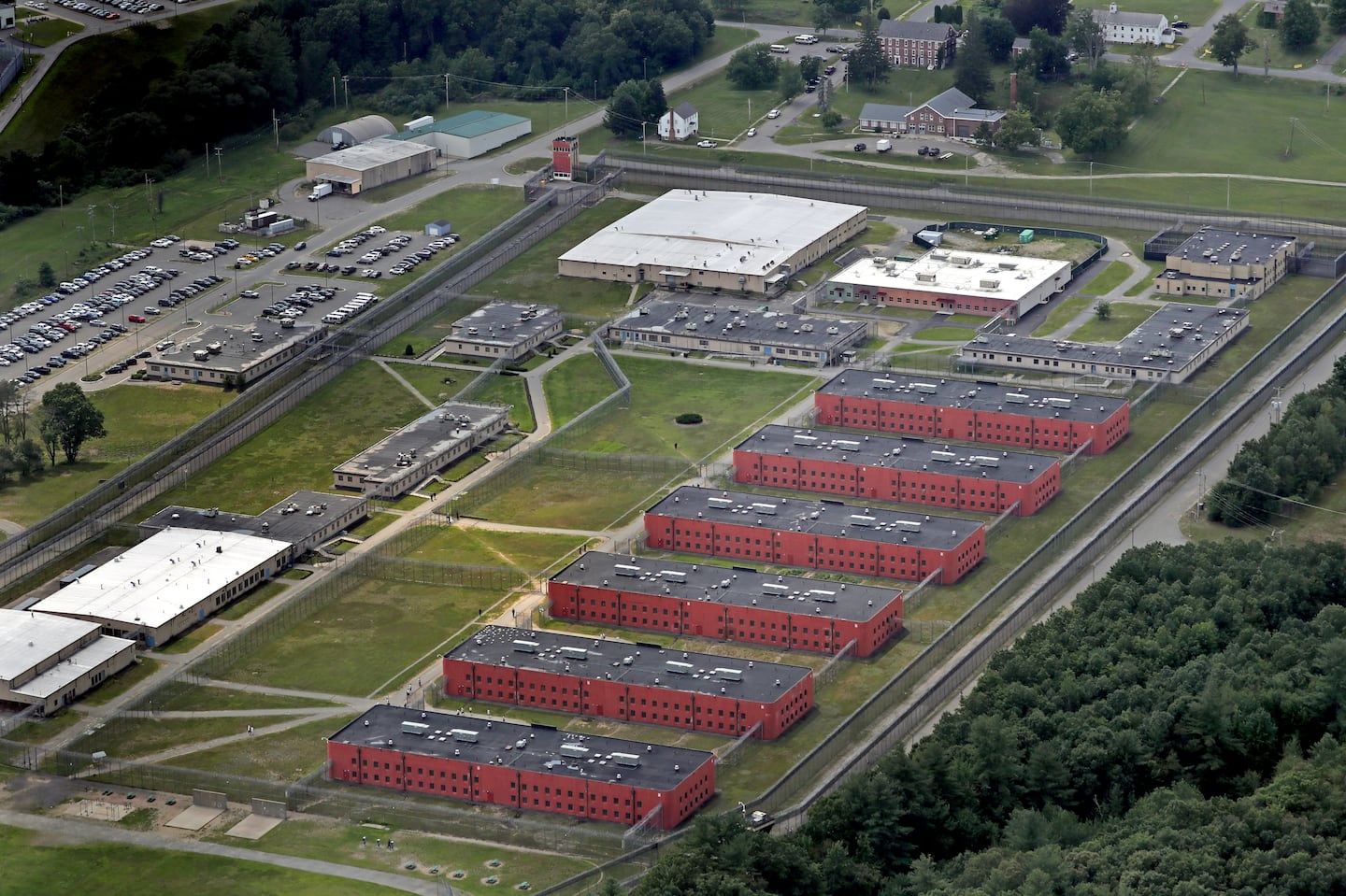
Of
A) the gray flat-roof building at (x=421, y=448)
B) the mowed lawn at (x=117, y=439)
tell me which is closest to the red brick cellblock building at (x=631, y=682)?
the gray flat-roof building at (x=421, y=448)

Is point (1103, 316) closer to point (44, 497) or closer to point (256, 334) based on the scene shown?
point (256, 334)

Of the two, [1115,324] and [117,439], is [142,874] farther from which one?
[1115,324]

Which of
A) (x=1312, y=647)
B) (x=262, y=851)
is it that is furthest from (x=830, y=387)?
(x=262, y=851)

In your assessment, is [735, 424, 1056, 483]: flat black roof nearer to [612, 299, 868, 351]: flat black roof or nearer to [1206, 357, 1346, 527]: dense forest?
[1206, 357, 1346, 527]: dense forest

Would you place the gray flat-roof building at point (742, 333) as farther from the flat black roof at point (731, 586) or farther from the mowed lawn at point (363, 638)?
the mowed lawn at point (363, 638)

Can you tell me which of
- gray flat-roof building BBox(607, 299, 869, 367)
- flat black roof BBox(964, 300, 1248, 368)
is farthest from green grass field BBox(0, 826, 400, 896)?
flat black roof BBox(964, 300, 1248, 368)

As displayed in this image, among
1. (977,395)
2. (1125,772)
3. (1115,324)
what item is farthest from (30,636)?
(1115,324)
